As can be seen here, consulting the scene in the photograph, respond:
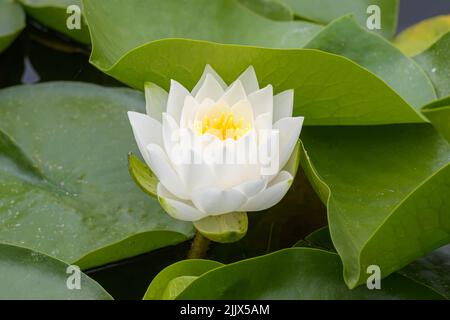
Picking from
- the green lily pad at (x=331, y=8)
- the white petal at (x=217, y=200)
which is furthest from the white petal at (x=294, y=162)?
the green lily pad at (x=331, y=8)

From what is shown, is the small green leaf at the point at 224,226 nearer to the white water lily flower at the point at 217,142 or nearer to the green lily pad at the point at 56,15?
the white water lily flower at the point at 217,142

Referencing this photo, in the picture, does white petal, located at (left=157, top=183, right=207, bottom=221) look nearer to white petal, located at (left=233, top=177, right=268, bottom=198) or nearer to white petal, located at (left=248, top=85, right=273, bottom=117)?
white petal, located at (left=233, top=177, right=268, bottom=198)

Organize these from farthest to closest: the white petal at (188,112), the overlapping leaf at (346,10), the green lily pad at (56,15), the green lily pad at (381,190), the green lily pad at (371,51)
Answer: the overlapping leaf at (346,10), the green lily pad at (56,15), the green lily pad at (371,51), the white petal at (188,112), the green lily pad at (381,190)
